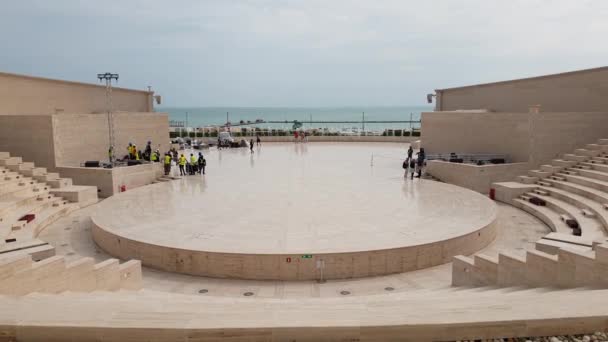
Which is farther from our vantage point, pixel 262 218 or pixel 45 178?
pixel 45 178

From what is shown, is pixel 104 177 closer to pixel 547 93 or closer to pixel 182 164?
pixel 182 164

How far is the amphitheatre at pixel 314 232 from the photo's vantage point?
14.1 feet

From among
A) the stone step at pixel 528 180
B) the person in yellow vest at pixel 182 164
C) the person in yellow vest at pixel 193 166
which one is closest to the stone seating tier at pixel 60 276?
the person in yellow vest at pixel 193 166

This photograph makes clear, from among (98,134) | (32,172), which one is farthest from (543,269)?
(98,134)

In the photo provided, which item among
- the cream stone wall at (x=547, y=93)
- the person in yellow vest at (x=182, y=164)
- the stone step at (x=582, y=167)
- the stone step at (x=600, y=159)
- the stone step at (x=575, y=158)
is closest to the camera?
the stone step at (x=600, y=159)

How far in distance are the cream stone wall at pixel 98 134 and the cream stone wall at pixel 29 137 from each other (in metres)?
0.29

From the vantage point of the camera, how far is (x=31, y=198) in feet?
47.4

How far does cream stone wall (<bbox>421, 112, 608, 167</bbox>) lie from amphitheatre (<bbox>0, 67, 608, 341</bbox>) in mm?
69

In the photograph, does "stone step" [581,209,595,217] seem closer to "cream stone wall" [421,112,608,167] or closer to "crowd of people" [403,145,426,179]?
"cream stone wall" [421,112,608,167]

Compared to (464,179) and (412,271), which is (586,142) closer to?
(464,179)

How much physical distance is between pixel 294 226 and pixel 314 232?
2.31ft

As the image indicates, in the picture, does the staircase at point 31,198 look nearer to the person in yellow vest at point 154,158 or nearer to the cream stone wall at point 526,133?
the person in yellow vest at point 154,158

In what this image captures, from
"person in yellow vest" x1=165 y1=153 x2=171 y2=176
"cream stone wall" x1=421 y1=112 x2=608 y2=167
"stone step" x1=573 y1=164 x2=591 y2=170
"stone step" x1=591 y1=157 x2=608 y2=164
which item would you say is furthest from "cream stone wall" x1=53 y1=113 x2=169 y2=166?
"stone step" x1=591 y1=157 x2=608 y2=164

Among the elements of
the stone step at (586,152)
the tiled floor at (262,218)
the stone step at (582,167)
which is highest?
the stone step at (586,152)
